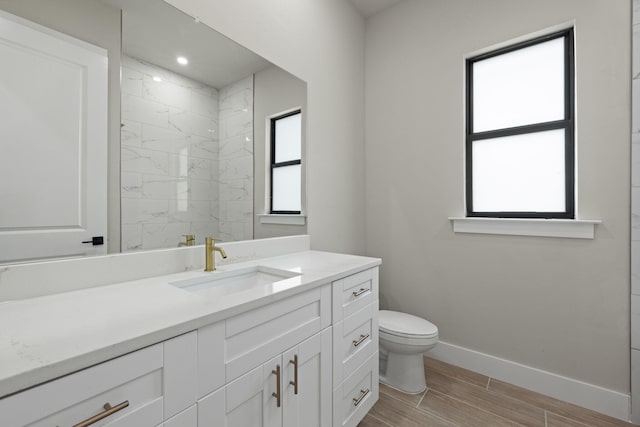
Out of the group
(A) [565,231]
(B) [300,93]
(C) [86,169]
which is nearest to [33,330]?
(C) [86,169]

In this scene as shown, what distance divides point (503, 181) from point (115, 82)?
7.52ft

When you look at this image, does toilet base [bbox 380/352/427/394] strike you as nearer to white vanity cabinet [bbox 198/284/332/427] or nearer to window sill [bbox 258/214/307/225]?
white vanity cabinet [bbox 198/284/332/427]

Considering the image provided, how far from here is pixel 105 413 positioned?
1.89 ft

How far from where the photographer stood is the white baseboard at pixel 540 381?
5.20 feet

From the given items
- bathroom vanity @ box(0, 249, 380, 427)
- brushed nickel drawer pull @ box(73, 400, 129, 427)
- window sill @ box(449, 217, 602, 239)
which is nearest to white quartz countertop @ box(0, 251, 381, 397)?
bathroom vanity @ box(0, 249, 380, 427)

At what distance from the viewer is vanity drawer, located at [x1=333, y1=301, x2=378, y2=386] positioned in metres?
1.29

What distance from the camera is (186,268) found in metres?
1.30

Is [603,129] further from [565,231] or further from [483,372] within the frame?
[483,372]

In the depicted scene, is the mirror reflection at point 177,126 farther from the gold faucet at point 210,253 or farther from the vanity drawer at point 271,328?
the vanity drawer at point 271,328

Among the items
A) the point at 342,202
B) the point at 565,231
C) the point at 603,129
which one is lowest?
the point at 565,231

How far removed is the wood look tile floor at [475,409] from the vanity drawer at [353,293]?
0.67m

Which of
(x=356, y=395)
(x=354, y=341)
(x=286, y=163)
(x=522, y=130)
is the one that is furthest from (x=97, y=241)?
(x=522, y=130)

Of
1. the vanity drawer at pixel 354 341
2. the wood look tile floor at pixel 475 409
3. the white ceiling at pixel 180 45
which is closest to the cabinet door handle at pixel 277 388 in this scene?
the vanity drawer at pixel 354 341

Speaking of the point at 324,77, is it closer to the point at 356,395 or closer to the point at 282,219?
the point at 282,219
